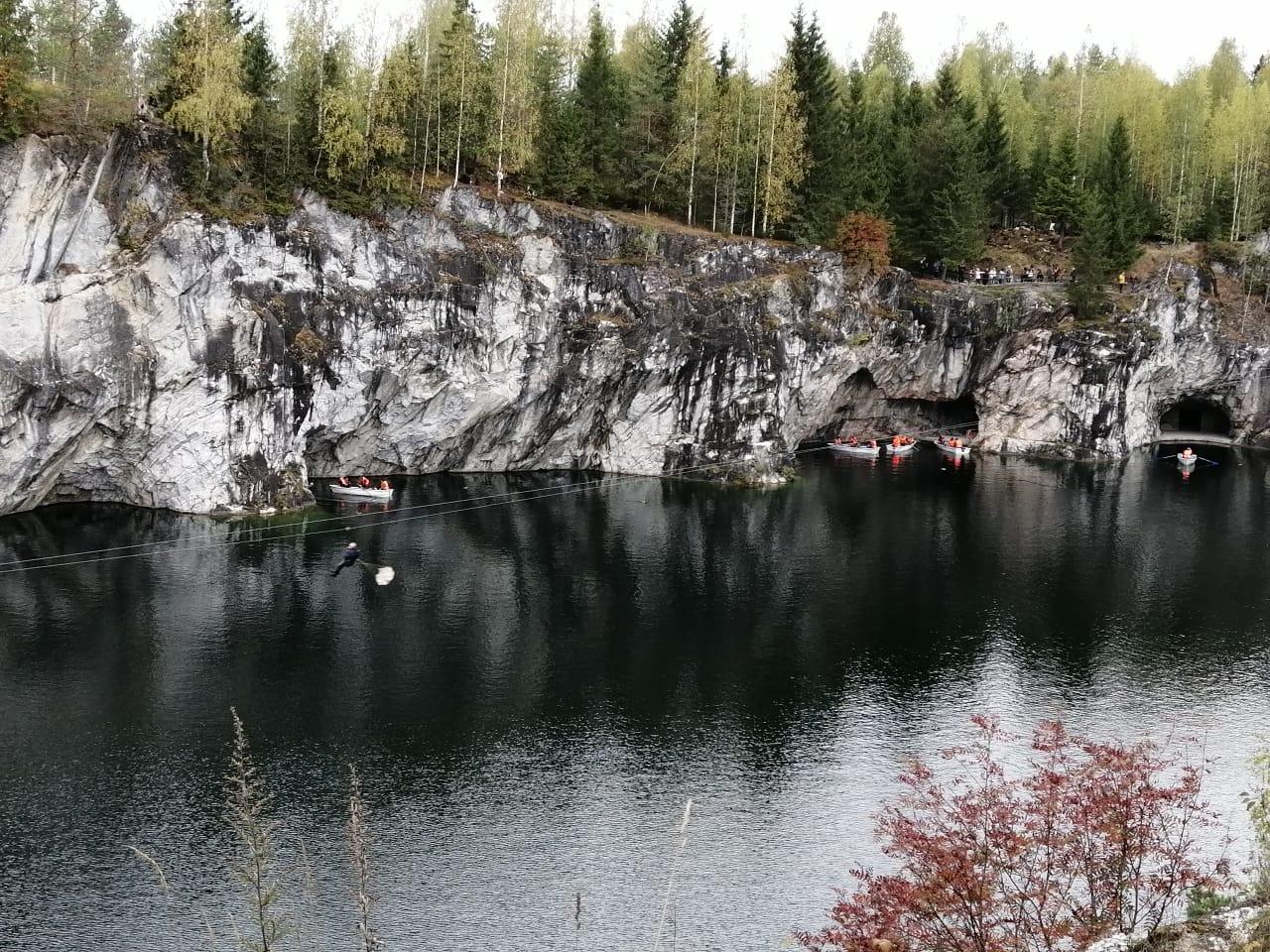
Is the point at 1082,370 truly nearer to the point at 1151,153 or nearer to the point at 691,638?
the point at 1151,153

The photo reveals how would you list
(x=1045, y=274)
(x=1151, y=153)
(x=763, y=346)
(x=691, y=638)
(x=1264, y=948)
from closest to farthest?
1. (x=1264, y=948)
2. (x=691, y=638)
3. (x=763, y=346)
4. (x=1045, y=274)
5. (x=1151, y=153)

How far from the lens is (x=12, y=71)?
4919 cm

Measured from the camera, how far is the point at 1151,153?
9994 cm

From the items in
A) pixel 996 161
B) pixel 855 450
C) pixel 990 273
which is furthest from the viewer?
pixel 996 161

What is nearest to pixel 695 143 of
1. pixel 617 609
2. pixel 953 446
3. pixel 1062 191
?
pixel 953 446

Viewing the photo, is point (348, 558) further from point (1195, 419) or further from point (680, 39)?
point (1195, 419)

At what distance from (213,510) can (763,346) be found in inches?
1373

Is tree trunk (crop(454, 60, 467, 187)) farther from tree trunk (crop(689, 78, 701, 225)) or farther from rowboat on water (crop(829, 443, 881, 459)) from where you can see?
rowboat on water (crop(829, 443, 881, 459))

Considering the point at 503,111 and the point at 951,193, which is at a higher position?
the point at 503,111

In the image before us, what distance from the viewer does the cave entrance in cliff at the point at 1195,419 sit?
96.4m

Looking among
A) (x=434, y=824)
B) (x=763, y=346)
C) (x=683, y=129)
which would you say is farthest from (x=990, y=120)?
(x=434, y=824)

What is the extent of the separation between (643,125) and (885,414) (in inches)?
1176

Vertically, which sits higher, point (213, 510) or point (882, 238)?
point (882, 238)

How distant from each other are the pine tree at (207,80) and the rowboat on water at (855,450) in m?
46.9
